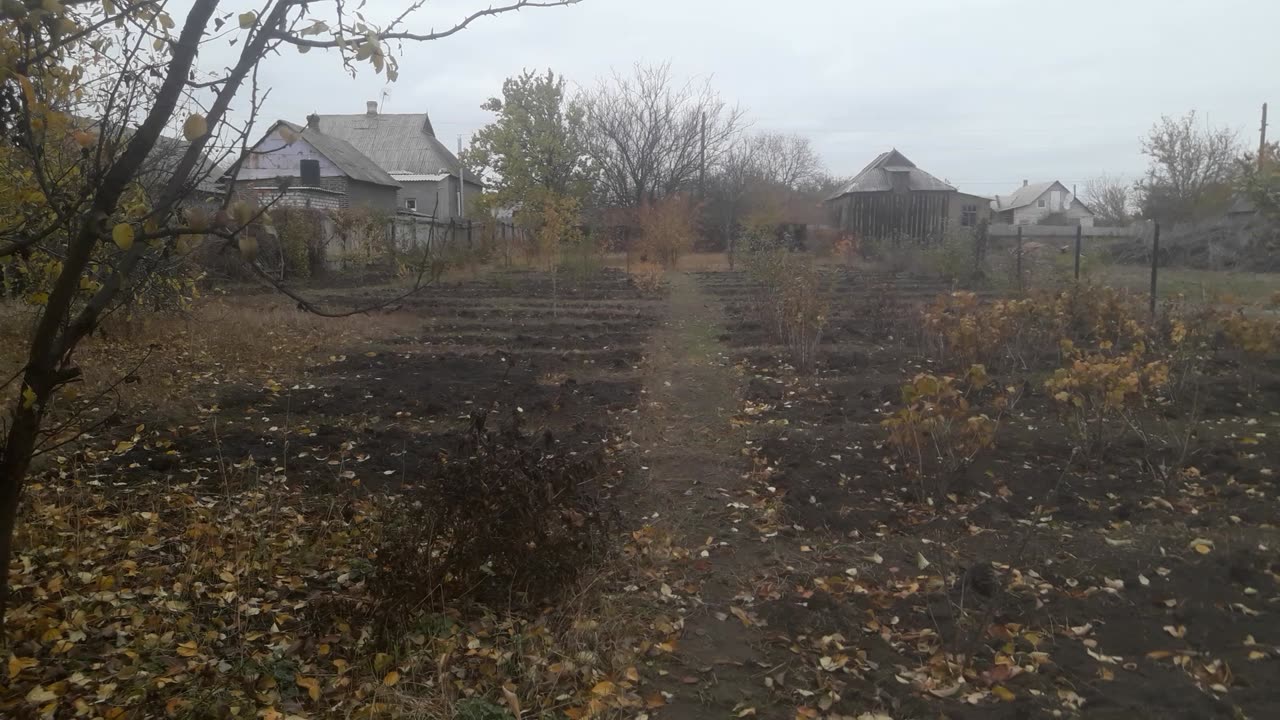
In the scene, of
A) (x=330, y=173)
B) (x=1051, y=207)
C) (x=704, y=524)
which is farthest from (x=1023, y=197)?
(x=704, y=524)

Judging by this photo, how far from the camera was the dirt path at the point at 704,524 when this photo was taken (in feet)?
10.8

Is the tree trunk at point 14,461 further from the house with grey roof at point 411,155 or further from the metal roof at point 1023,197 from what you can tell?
the metal roof at point 1023,197

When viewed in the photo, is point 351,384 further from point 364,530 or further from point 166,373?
point 364,530

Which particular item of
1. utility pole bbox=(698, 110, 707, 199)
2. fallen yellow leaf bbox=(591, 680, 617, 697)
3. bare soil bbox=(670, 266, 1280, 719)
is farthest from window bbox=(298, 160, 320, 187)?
fallen yellow leaf bbox=(591, 680, 617, 697)

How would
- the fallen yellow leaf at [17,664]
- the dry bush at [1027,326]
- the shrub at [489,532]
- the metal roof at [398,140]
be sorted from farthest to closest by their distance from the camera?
the metal roof at [398,140] → the dry bush at [1027,326] → the shrub at [489,532] → the fallen yellow leaf at [17,664]

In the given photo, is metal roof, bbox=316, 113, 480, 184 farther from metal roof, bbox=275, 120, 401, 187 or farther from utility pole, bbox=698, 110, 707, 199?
utility pole, bbox=698, 110, 707, 199

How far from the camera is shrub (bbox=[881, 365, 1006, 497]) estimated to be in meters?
4.85

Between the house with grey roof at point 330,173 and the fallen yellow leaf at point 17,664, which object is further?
the house with grey roof at point 330,173

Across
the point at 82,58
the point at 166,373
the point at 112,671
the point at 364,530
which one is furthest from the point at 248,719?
the point at 166,373

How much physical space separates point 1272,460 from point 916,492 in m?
2.44

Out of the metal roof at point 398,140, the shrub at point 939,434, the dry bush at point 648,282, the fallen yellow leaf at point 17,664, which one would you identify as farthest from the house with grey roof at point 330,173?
the fallen yellow leaf at point 17,664

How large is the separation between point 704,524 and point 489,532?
1596 millimetres

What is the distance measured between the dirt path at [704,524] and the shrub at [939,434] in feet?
3.33

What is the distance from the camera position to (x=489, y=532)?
11.8 ft
